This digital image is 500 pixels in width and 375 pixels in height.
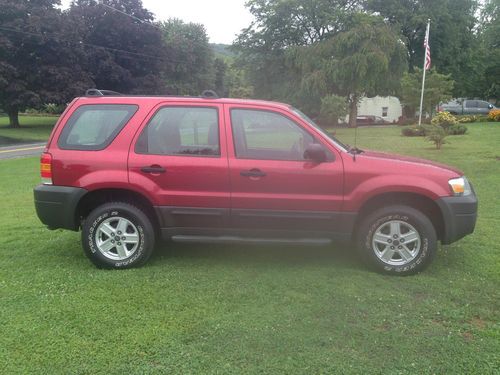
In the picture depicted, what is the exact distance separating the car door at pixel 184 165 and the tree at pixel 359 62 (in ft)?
105

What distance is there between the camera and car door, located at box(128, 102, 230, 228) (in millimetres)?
4902

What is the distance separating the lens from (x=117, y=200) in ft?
16.8

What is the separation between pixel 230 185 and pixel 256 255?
3.69ft

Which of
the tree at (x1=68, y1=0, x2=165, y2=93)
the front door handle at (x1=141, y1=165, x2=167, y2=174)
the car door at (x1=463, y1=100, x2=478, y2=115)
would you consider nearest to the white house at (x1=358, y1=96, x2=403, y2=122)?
the car door at (x1=463, y1=100, x2=478, y2=115)

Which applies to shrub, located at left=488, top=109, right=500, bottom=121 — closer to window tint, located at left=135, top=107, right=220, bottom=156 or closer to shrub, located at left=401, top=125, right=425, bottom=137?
shrub, located at left=401, top=125, right=425, bottom=137

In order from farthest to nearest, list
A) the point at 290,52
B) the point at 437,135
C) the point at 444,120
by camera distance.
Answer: the point at 290,52 → the point at 444,120 → the point at 437,135

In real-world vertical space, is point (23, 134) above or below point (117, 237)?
below

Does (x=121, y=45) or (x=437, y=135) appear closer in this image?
(x=437, y=135)

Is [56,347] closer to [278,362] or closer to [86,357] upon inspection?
[86,357]

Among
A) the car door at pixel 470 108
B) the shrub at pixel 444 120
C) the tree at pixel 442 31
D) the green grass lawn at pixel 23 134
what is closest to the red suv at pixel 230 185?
the shrub at pixel 444 120

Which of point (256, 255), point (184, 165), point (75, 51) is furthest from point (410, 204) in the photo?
point (75, 51)

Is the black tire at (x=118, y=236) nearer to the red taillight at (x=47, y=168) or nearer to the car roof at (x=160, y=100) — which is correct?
the red taillight at (x=47, y=168)

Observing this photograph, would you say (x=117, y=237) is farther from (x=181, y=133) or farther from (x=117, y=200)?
(x=181, y=133)

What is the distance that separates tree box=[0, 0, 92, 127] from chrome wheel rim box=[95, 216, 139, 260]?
31.1 metres
